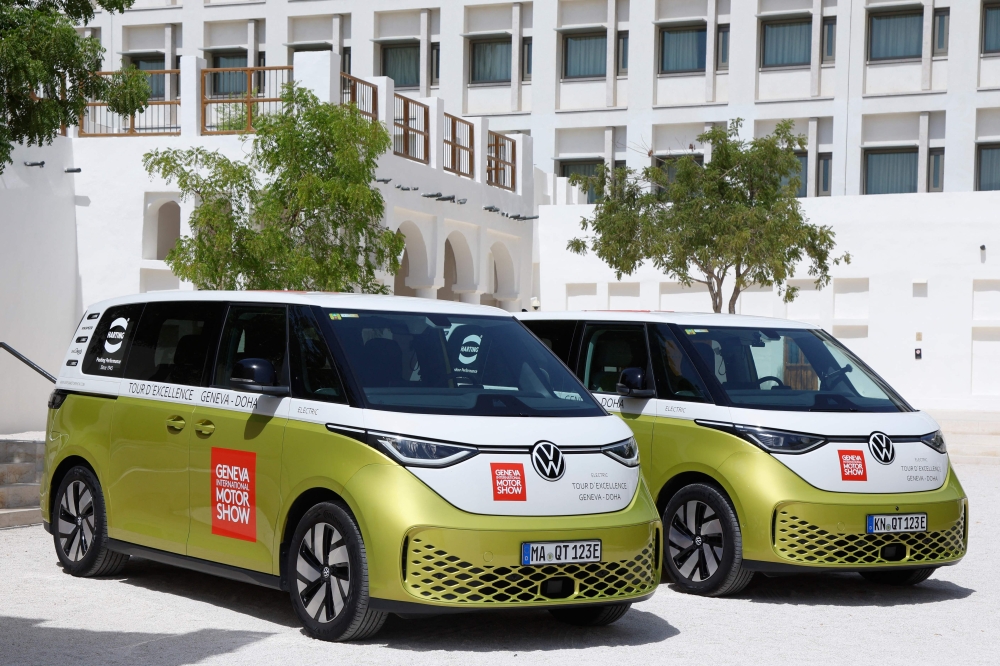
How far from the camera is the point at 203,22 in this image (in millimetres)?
48000

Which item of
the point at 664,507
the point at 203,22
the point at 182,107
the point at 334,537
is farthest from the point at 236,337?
the point at 203,22

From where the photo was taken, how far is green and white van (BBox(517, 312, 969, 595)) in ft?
28.9

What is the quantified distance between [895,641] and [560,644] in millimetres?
1945

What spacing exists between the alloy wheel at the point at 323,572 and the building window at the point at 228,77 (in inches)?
1306

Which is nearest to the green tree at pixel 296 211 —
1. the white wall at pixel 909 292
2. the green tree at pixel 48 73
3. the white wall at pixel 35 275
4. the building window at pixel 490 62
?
the green tree at pixel 48 73

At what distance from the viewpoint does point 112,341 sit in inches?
358

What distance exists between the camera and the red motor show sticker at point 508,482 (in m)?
7.01

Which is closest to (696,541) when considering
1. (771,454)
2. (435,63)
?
(771,454)

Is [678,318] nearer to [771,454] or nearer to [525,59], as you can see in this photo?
[771,454]

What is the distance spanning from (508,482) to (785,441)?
8.36ft

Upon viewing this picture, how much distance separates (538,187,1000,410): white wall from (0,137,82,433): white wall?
16.0 meters

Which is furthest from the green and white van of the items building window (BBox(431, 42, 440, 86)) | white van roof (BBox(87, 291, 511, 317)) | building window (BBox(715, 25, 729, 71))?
building window (BBox(431, 42, 440, 86))

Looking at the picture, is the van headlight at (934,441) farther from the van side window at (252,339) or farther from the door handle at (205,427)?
the door handle at (205,427)

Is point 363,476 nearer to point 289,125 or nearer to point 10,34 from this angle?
point 10,34
